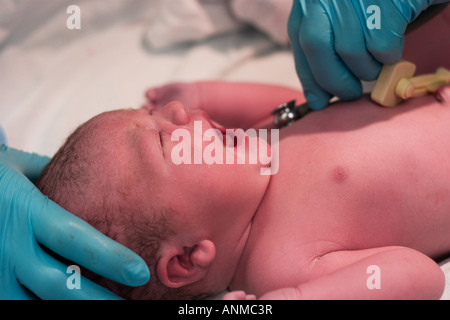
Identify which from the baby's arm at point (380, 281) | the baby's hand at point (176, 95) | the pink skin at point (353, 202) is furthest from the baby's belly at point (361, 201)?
the baby's hand at point (176, 95)

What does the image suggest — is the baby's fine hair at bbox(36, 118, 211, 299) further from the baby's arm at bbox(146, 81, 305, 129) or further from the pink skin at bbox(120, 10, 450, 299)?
the baby's arm at bbox(146, 81, 305, 129)

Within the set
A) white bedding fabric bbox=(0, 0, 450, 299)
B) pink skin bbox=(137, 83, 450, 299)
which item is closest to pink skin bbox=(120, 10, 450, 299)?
pink skin bbox=(137, 83, 450, 299)

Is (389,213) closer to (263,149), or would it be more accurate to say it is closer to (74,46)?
(263,149)

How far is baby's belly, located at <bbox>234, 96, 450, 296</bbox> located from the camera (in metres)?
1.15

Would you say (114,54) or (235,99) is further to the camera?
(114,54)

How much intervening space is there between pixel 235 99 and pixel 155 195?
595mm

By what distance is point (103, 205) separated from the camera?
1.08 metres

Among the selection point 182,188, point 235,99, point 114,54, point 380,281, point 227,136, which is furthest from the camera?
point 114,54

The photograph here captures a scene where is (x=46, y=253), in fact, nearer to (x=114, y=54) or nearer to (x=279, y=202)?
(x=279, y=202)

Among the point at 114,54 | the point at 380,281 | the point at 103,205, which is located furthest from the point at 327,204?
the point at 114,54

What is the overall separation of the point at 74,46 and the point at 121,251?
3.53 ft

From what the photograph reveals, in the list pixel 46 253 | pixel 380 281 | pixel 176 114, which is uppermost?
pixel 176 114

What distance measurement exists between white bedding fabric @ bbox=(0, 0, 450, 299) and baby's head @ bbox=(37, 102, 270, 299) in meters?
0.54

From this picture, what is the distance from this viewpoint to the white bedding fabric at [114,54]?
5.51 ft
